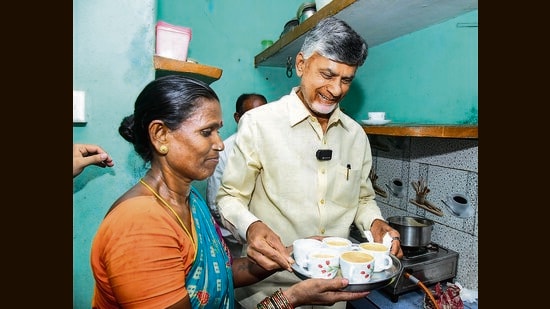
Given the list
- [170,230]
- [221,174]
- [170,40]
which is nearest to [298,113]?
[170,40]

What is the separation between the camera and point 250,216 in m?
1.47

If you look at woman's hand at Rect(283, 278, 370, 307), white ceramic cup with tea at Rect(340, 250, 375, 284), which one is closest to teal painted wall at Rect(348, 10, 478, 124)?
white ceramic cup with tea at Rect(340, 250, 375, 284)

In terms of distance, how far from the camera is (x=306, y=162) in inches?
65.5

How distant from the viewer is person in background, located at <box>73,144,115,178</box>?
145cm

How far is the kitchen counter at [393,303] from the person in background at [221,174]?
111cm

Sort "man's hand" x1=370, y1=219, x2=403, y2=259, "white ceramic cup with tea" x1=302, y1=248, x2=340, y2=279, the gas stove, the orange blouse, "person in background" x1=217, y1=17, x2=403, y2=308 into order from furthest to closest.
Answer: the gas stove, "person in background" x1=217, y1=17, x2=403, y2=308, "man's hand" x1=370, y1=219, x2=403, y2=259, "white ceramic cup with tea" x1=302, y1=248, x2=340, y2=279, the orange blouse

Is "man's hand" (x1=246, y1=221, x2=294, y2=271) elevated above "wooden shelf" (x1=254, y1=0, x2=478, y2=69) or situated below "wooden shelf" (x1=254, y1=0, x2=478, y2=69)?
below

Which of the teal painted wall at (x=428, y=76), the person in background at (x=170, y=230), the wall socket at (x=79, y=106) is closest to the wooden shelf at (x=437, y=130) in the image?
the teal painted wall at (x=428, y=76)

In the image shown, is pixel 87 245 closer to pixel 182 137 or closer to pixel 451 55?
pixel 182 137

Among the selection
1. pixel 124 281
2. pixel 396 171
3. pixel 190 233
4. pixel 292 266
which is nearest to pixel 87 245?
pixel 190 233

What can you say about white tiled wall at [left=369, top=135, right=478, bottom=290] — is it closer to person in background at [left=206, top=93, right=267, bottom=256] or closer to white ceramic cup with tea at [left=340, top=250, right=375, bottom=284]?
white ceramic cup with tea at [left=340, top=250, right=375, bottom=284]

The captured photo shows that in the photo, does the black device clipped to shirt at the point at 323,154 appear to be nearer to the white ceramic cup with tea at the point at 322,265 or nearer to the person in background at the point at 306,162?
the person in background at the point at 306,162

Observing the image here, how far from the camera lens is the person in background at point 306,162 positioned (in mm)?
1547

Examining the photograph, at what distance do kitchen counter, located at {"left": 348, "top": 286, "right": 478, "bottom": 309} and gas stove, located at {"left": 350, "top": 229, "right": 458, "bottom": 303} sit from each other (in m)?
0.03
